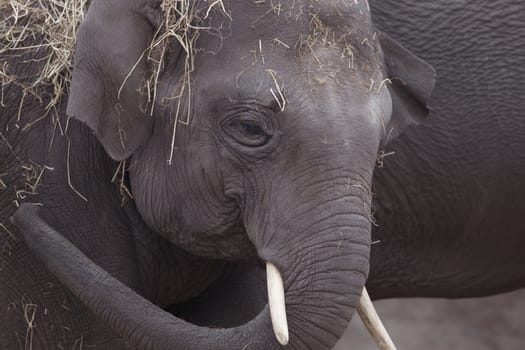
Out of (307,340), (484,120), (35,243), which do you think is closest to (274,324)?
(307,340)

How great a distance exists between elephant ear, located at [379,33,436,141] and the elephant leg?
796 millimetres

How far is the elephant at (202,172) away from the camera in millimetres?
4582

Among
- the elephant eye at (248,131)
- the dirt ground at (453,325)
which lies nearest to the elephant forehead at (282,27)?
the elephant eye at (248,131)

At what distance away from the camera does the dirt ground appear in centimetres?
901

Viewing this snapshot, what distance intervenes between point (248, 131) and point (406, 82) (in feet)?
2.67

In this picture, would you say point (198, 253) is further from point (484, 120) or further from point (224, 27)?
point (484, 120)

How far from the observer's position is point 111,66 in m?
4.82

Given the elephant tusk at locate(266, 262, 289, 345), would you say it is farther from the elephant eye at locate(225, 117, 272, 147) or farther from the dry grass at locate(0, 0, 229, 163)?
the dry grass at locate(0, 0, 229, 163)

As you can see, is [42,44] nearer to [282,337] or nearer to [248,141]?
[248,141]

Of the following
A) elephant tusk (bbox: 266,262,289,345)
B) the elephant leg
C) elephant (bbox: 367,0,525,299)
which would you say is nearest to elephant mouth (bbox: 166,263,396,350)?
the elephant leg

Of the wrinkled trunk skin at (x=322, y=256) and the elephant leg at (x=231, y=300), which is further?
the elephant leg at (x=231, y=300)

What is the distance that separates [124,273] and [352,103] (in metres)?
1.07

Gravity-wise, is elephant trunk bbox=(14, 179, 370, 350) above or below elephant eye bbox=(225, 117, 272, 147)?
below

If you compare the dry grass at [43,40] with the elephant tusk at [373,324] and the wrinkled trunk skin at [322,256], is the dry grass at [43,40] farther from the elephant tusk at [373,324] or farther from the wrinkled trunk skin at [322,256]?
the elephant tusk at [373,324]
